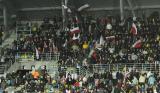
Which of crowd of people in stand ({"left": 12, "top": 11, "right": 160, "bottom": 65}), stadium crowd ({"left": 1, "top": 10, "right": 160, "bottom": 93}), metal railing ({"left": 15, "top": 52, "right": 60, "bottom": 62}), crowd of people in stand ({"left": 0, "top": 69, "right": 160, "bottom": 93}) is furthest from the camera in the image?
metal railing ({"left": 15, "top": 52, "right": 60, "bottom": 62})

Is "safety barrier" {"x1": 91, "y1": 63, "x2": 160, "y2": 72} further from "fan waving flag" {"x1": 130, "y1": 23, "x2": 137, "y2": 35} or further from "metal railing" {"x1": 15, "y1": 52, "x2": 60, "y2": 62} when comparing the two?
"metal railing" {"x1": 15, "y1": 52, "x2": 60, "y2": 62}

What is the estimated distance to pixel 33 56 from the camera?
46.7 m

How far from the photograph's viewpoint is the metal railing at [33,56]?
46.3m

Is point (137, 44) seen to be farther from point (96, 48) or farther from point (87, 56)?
point (87, 56)

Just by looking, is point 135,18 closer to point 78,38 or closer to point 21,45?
point 78,38

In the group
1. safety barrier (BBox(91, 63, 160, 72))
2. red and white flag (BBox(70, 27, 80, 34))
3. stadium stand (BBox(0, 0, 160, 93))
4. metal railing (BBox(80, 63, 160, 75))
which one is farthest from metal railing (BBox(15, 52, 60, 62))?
safety barrier (BBox(91, 63, 160, 72))

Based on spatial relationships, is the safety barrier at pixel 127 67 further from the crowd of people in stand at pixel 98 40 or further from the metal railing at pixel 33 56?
the metal railing at pixel 33 56

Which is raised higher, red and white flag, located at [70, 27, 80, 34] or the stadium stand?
red and white flag, located at [70, 27, 80, 34]

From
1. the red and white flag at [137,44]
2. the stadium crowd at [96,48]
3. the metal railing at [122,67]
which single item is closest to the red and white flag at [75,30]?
the stadium crowd at [96,48]

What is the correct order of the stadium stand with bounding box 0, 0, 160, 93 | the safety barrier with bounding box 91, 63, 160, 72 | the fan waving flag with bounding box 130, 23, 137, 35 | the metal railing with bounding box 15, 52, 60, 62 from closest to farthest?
1. the stadium stand with bounding box 0, 0, 160, 93
2. the safety barrier with bounding box 91, 63, 160, 72
3. the fan waving flag with bounding box 130, 23, 137, 35
4. the metal railing with bounding box 15, 52, 60, 62

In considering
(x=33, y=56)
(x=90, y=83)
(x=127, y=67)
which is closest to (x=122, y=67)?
(x=127, y=67)

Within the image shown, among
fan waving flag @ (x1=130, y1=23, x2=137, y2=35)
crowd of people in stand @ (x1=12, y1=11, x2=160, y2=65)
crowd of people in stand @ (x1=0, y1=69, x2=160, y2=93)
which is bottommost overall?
crowd of people in stand @ (x1=0, y1=69, x2=160, y2=93)

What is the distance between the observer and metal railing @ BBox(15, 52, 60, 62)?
4626 cm

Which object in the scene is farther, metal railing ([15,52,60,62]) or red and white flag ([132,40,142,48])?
metal railing ([15,52,60,62])
